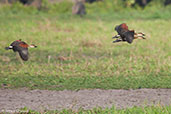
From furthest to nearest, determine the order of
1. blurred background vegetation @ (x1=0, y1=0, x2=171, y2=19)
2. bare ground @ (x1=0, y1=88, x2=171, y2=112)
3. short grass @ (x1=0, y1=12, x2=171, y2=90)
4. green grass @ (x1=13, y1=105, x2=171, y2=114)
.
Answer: blurred background vegetation @ (x1=0, y1=0, x2=171, y2=19) < short grass @ (x1=0, y1=12, x2=171, y2=90) < bare ground @ (x1=0, y1=88, x2=171, y2=112) < green grass @ (x1=13, y1=105, x2=171, y2=114)

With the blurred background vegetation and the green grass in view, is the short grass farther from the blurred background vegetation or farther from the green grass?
the blurred background vegetation

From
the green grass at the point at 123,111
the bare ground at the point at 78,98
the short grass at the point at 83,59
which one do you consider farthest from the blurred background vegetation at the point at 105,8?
the green grass at the point at 123,111

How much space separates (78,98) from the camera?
6270 millimetres

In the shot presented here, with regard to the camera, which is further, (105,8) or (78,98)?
(105,8)

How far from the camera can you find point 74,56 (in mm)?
9703

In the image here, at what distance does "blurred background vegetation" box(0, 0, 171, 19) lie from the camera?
18.9m

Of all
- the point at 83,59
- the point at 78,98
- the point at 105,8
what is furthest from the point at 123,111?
the point at 105,8

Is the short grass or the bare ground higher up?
the short grass

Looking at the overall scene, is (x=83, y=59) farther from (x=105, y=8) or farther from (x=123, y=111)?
(x=105, y=8)

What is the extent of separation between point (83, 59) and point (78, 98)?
3.12 metres

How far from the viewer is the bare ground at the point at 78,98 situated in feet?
19.3

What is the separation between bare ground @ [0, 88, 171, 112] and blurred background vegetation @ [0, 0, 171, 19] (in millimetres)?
11419

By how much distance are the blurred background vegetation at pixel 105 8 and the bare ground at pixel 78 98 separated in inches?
450

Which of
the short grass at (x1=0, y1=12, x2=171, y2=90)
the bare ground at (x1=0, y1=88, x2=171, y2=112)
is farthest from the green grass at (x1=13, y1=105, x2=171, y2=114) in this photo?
the short grass at (x1=0, y1=12, x2=171, y2=90)
